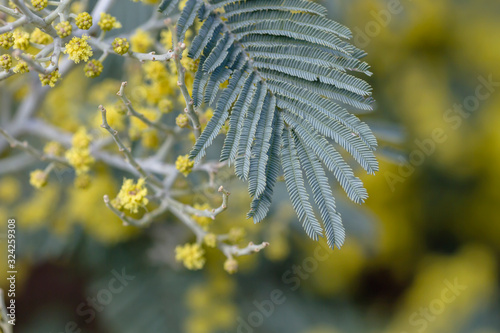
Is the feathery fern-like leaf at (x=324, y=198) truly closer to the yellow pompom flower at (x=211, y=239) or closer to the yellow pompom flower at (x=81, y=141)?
the yellow pompom flower at (x=211, y=239)

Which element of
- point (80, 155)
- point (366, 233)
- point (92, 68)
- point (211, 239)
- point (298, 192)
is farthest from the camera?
point (366, 233)

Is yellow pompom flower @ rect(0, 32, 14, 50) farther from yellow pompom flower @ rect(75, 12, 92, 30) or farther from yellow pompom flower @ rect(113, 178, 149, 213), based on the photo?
yellow pompom flower @ rect(113, 178, 149, 213)

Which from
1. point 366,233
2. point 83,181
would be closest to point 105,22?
point 83,181

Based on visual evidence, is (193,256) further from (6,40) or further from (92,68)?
(6,40)

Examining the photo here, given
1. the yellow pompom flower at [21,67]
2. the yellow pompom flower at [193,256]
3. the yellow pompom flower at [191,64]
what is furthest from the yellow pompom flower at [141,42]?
the yellow pompom flower at [193,256]

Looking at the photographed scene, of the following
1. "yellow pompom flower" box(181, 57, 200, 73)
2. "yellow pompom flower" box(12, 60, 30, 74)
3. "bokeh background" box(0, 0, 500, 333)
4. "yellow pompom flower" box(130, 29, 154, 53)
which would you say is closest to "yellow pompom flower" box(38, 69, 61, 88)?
"yellow pompom flower" box(12, 60, 30, 74)

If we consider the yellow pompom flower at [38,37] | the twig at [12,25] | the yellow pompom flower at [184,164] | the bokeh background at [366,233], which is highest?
the twig at [12,25]
